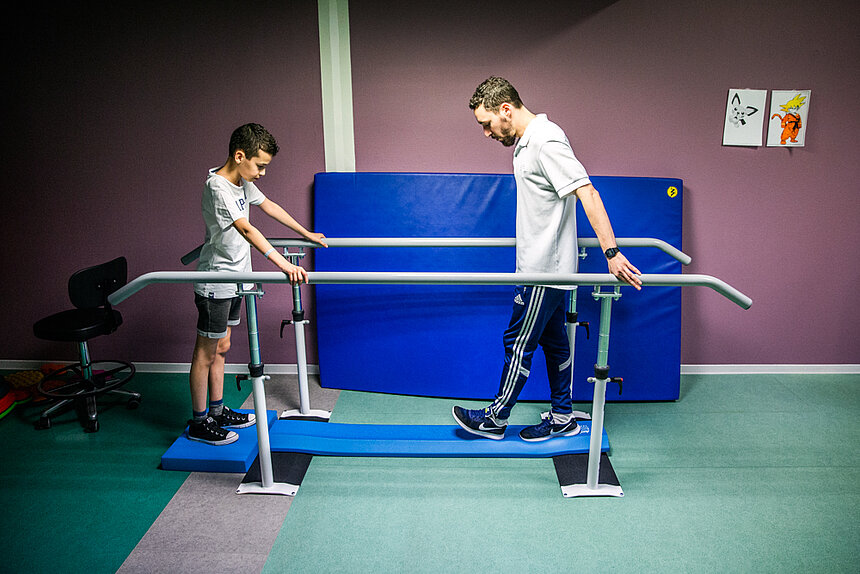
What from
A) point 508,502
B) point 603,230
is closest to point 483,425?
point 508,502

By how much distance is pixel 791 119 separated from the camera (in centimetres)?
291

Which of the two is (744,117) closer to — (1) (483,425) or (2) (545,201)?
(2) (545,201)

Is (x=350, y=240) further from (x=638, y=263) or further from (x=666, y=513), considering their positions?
(x=666, y=513)

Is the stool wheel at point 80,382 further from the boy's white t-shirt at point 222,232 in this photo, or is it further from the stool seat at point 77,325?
the boy's white t-shirt at point 222,232

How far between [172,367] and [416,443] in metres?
1.92

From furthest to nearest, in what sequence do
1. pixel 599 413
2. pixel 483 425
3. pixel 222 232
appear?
pixel 483 425 < pixel 222 232 < pixel 599 413

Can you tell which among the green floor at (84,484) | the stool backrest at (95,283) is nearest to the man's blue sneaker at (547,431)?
the green floor at (84,484)

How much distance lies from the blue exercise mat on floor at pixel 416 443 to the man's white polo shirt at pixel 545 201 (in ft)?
2.68

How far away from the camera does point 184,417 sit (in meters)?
2.76

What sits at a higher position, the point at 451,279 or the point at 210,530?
the point at 451,279

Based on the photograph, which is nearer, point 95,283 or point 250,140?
point 250,140

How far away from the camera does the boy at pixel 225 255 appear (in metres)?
2.05

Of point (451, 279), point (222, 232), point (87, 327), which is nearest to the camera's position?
point (451, 279)

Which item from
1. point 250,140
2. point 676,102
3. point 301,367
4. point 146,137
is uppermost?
point 676,102
